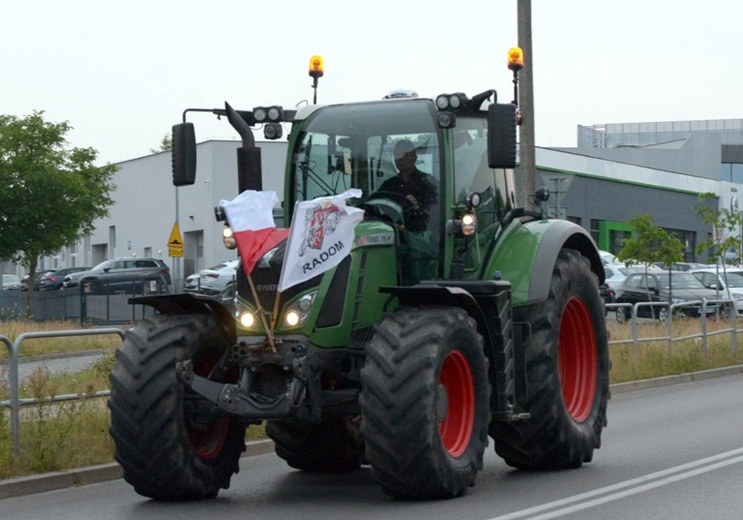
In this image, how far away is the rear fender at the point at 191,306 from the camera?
999cm

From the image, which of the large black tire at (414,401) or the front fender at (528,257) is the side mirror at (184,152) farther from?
the front fender at (528,257)

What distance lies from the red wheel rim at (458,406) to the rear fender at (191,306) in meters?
1.58

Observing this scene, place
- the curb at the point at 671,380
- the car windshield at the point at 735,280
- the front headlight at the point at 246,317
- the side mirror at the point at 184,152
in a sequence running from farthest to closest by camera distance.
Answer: the car windshield at the point at 735,280, the curb at the point at 671,380, the side mirror at the point at 184,152, the front headlight at the point at 246,317

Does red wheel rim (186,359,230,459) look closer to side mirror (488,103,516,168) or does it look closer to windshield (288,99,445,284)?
windshield (288,99,445,284)

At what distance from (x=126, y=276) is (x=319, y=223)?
141 feet

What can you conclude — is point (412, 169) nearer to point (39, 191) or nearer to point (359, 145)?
point (359, 145)

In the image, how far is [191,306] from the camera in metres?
10.1

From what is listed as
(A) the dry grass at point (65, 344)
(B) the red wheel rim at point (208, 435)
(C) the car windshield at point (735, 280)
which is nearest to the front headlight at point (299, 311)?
(B) the red wheel rim at point (208, 435)

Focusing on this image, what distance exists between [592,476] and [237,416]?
3.03m

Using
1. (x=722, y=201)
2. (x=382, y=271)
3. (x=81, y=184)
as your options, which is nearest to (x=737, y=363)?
(x=382, y=271)

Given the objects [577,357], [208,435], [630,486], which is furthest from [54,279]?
[630,486]

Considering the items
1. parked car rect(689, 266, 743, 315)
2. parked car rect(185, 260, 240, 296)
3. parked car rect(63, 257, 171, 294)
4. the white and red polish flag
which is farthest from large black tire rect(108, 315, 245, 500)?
parked car rect(63, 257, 171, 294)

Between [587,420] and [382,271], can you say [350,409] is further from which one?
[587,420]

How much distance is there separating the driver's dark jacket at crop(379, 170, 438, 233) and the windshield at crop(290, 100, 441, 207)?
53 millimetres
